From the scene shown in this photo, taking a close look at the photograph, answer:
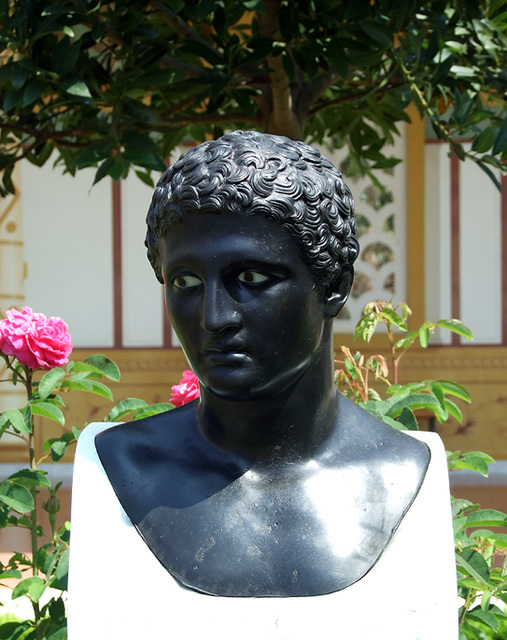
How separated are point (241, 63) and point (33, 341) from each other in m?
1.19

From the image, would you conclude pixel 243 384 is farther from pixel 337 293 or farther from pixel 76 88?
pixel 76 88

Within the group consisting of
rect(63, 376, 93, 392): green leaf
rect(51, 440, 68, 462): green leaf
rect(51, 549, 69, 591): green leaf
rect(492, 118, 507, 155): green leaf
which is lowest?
rect(51, 549, 69, 591): green leaf

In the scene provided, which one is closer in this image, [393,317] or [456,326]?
[456,326]

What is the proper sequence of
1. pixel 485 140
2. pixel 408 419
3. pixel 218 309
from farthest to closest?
pixel 485 140 < pixel 408 419 < pixel 218 309

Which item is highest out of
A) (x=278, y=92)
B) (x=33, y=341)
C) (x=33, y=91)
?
(x=278, y=92)

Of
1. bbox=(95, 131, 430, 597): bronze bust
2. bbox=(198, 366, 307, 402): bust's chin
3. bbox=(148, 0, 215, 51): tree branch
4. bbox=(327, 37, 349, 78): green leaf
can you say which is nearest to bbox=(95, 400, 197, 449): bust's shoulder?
bbox=(95, 131, 430, 597): bronze bust

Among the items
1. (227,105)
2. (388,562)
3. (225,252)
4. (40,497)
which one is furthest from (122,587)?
(40,497)

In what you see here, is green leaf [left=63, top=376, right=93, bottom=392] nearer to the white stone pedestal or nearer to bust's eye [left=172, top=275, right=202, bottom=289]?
the white stone pedestal

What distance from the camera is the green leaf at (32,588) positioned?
2174mm

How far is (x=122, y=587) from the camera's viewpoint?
1.78m

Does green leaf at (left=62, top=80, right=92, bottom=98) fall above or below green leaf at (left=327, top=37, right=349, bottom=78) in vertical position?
below

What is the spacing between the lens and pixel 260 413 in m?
1.86

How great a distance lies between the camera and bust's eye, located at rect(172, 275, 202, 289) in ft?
5.72

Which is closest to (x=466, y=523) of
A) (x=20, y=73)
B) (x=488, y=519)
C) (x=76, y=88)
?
(x=488, y=519)
